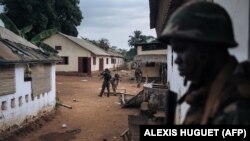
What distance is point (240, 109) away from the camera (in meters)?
1.37

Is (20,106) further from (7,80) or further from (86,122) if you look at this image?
(86,122)

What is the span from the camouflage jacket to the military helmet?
0.14 meters

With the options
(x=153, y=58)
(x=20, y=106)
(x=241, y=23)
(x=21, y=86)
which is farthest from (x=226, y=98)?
(x=153, y=58)

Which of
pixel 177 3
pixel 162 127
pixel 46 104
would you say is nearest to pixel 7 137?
pixel 46 104

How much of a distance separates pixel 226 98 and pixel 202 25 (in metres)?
0.35

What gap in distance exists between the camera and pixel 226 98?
4.72 feet

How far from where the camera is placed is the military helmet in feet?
5.07

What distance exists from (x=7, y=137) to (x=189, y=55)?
9479mm

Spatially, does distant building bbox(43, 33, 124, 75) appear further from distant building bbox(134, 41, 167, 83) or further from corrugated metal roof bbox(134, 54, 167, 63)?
corrugated metal roof bbox(134, 54, 167, 63)

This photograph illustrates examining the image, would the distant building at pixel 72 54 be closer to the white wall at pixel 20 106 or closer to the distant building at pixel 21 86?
the distant building at pixel 21 86

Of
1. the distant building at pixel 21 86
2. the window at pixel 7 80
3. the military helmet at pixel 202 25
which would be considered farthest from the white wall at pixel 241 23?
the window at pixel 7 80

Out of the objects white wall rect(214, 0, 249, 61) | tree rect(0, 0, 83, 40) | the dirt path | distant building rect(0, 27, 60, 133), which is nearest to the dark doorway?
tree rect(0, 0, 83, 40)

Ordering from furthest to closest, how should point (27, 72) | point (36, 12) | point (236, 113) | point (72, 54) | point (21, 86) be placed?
point (72, 54) < point (36, 12) < point (27, 72) < point (21, 86) < point (236, 113)

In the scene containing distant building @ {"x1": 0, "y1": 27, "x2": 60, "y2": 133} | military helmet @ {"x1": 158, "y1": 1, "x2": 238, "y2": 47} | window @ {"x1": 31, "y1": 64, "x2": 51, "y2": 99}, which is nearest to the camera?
military helmet @ {"x1": 158, "y1": 1, "x2": 238, "y2": 47}
